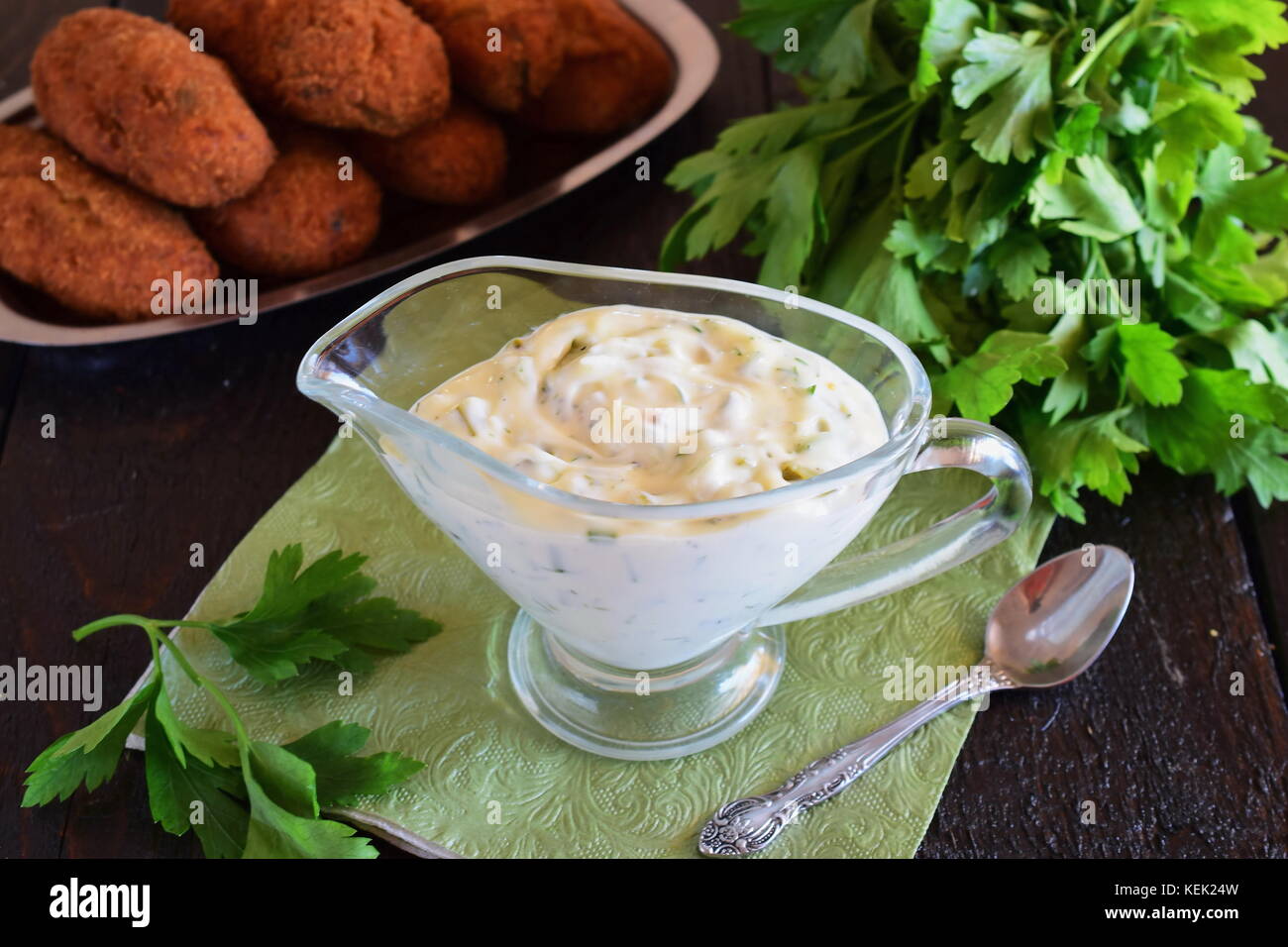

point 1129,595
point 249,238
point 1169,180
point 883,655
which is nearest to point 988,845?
point 883,655

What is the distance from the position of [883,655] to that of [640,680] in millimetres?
297

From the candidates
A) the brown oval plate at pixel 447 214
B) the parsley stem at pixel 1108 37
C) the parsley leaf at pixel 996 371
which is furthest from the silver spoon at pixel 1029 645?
the brown oval plate at pixel 447 214

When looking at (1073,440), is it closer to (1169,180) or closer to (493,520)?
(1169,180)

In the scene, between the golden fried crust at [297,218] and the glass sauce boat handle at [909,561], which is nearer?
the glass sauce boat handle at [909,561]

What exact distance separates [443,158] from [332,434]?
0.54m

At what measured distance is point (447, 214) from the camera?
7.13 ft

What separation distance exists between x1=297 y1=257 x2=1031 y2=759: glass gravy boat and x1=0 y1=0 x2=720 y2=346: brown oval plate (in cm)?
59

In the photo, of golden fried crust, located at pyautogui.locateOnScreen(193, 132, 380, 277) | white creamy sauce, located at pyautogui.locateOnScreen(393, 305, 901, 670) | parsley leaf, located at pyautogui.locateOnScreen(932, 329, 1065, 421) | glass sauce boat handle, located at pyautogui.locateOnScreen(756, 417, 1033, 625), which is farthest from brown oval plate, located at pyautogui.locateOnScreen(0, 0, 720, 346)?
glass sauce boat handle, located at pyautogui.locateOnScreen(756, 417, 1033, 625)

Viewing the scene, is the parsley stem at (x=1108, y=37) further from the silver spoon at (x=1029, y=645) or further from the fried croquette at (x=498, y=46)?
the fried croquette at (x=498, y=46)

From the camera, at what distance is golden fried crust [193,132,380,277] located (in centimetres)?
198

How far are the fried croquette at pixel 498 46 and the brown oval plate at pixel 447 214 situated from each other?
5.8 inches

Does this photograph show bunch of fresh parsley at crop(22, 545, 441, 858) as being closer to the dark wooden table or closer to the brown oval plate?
the dark wooden table

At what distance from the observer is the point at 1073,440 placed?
1663 millimetres

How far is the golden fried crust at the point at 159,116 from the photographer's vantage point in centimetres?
187
